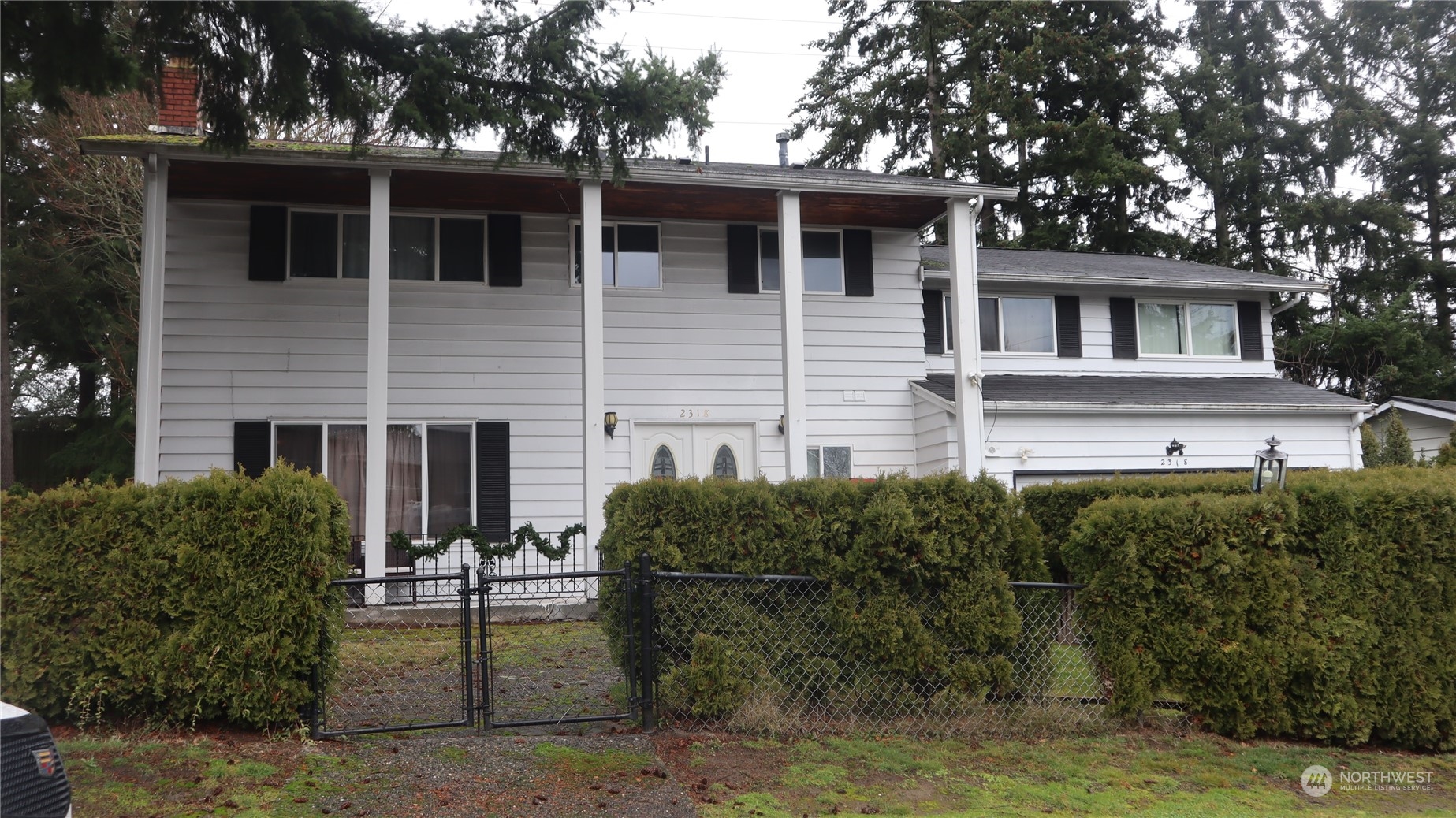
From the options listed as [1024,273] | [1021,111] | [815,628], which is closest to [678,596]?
[815,628]

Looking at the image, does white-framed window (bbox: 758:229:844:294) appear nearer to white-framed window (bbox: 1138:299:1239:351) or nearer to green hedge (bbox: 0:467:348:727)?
white-framed window (bbox: 1138:299:1239:351)

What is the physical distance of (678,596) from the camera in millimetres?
6191

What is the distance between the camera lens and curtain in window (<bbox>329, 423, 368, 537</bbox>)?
12281 millimetres

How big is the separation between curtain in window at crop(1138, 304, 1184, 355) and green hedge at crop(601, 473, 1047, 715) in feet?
35.9

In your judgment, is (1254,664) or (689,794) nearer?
(689,794)

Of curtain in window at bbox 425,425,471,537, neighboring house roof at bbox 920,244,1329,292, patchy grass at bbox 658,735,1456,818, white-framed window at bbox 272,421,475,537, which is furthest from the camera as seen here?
neighboring house roof at bbox 920,244,1329,292

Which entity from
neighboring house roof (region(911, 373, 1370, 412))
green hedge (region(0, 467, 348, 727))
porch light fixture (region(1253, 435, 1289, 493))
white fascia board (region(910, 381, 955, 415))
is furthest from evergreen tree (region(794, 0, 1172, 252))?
green hedge (region(0, 467, 348, 727))

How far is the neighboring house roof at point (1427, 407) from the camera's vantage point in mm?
18062

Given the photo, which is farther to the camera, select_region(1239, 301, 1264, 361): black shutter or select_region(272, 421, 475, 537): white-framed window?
select_region(1239, 301, 1264, 361): black shutter

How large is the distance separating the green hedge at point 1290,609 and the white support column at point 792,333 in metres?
5.59

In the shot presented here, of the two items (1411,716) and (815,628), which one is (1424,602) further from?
(815,628)

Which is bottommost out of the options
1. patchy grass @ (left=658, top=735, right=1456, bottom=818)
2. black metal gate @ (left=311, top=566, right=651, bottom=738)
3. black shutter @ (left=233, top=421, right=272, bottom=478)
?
patchy grass @ (left=658, top=735, right=1456, bottom=818)

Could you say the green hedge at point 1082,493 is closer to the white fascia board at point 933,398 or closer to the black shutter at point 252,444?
the white fascia board at point 933,398

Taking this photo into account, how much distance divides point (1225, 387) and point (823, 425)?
662 cm
